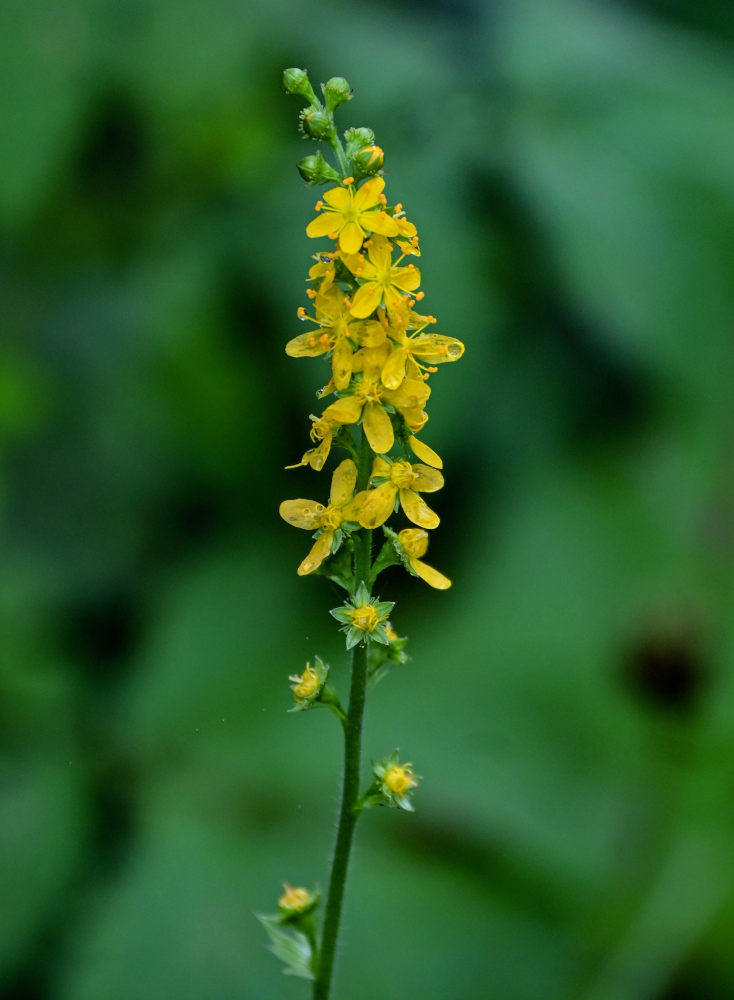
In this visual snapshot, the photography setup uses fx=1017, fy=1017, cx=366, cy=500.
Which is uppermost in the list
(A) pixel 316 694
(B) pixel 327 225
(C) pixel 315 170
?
(C) pixel 315 170

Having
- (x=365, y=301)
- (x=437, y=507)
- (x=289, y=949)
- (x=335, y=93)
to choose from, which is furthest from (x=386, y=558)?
(x=437, y=507)

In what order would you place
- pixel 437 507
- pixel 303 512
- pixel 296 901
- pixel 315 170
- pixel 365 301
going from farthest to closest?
pixel 437 507
pixel 296 901
pixel 303 512
pixel 315 170
pixel 365 301

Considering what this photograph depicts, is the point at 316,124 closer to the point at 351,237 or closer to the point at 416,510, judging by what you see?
the point at 351,237

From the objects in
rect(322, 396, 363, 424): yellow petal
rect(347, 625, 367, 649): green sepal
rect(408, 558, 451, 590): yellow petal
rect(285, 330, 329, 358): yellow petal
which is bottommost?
rect(347, 625, 367, 649): green sepal

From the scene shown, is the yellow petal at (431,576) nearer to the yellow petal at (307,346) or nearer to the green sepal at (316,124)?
the yellow petal at (307,346)

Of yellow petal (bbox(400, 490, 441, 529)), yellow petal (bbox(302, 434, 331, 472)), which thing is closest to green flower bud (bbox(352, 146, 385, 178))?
yellow petal (bbox(302, 434, 331, 472))

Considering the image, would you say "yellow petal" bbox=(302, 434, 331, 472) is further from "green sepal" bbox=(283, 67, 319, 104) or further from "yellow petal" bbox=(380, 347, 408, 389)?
"green sepal" bbox=(283, 67, 319, 104)

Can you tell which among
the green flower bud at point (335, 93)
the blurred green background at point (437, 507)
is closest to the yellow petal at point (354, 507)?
the green flower bud at point (335, 93)
